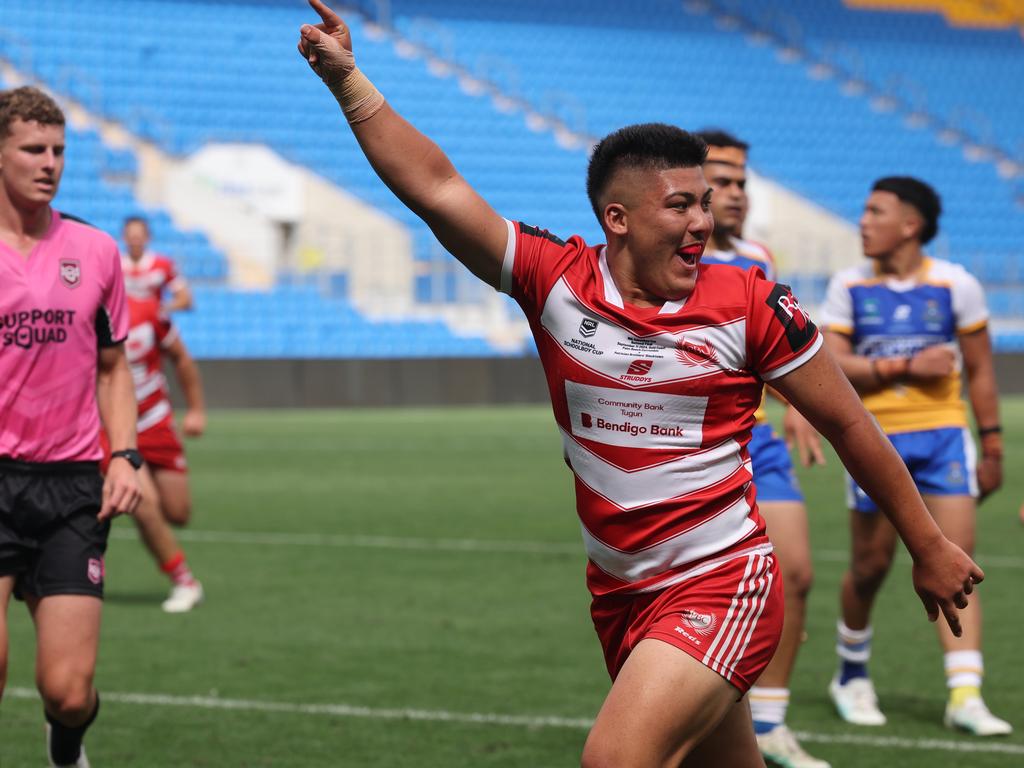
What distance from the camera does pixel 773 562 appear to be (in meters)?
4.19

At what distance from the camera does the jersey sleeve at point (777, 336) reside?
13.0 ft

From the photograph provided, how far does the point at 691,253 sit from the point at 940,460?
3309 mm

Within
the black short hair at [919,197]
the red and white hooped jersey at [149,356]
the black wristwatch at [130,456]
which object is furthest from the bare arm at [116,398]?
the red and white hooped jersey at [149,356]

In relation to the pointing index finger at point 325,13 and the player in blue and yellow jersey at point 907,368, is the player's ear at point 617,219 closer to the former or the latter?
the pointing index finger at point 325,13

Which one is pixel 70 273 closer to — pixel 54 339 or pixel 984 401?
pixel 54 339

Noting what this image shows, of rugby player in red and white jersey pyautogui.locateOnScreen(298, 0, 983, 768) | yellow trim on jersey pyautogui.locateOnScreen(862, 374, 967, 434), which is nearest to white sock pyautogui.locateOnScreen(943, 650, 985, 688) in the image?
yellow trim on jersey pyautogui.locateOnScreen(862, 374, 967, 434)

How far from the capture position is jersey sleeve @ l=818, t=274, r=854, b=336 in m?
7.12

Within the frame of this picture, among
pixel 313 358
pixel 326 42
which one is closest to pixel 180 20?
pixel 313 358

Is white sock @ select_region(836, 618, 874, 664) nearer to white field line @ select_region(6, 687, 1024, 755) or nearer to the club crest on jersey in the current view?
white field line @ select_region(6, 687, 1024, 755)

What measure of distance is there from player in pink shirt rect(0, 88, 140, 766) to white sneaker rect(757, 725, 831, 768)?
236cm

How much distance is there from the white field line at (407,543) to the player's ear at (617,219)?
7795 mm

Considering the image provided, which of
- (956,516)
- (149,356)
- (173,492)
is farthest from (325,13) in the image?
(149,356)

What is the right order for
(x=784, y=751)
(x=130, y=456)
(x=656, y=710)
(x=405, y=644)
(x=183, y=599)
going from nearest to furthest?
(x=656, y=710), (x=130, y=456), (x=784, y=751), (x=405, y=644), (x=183, y=599)

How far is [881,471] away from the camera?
3.95 m
